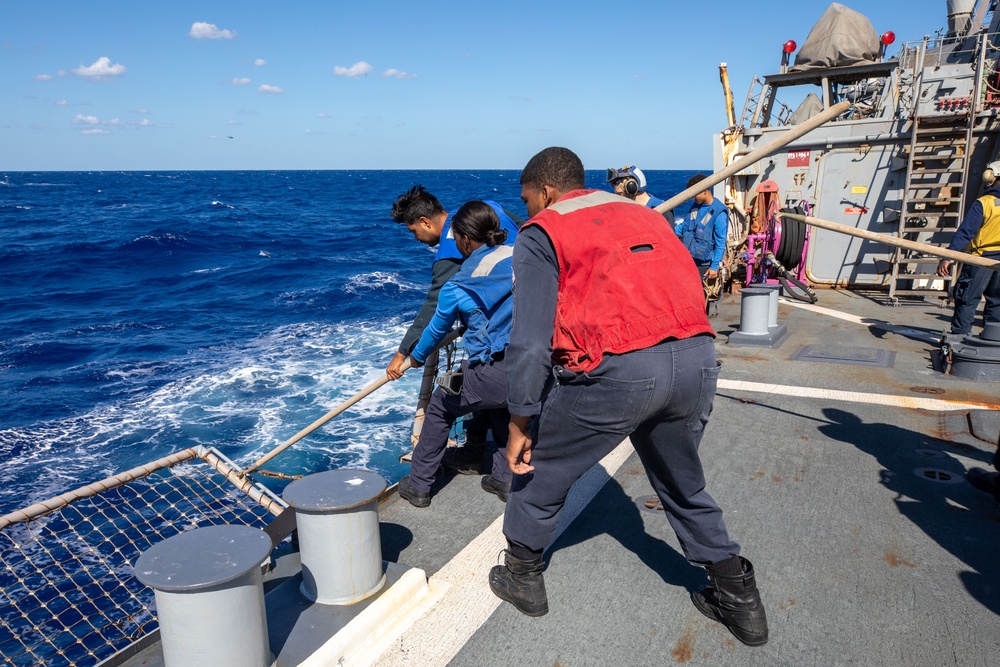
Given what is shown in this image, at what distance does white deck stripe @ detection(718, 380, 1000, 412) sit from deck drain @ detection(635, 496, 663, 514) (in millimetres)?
2371

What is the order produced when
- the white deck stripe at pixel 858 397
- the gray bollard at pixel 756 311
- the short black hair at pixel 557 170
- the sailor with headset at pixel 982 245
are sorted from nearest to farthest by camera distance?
the short black hair at pixel 557 170 < the white deck stripe at pixel 858 397 < the sailor with headset at pixel 982 245 < the gray bollard at pixel 756 311

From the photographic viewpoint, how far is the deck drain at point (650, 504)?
3707mm

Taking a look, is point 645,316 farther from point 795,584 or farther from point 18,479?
point 18,479

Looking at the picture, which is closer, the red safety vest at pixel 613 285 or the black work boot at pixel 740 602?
the red safety vest at pixel 613 285

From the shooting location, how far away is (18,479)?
28.9 feet

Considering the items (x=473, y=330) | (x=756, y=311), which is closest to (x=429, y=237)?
(x=473, y=330)

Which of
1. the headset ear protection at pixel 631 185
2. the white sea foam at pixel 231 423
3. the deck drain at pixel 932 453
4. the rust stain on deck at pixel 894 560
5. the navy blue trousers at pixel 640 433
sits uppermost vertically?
the headset ear protection at pixel 631 185

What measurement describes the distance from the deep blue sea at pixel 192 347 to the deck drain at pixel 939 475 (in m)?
5.90

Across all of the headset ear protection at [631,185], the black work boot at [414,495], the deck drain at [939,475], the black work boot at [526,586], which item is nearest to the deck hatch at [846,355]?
the headset ear protection at [631,185]

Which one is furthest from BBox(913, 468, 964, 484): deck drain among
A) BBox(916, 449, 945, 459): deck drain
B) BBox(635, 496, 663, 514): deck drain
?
BBox(635, 496, 663, 514): deck drain

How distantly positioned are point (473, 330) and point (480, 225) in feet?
1.85

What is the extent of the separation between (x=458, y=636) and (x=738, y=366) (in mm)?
4696

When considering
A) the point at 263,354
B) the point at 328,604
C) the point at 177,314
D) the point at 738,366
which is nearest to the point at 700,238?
the point at 738,366

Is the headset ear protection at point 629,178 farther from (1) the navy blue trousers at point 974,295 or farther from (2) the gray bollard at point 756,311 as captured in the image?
(1) the navy blue trousers at point 974,295
